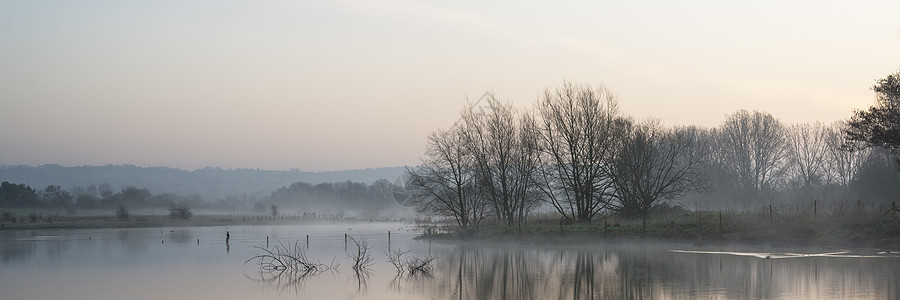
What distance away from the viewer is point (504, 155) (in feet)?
225

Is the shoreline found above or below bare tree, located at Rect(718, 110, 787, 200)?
below

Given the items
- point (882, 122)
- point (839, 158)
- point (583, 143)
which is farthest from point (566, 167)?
point (839, 158)

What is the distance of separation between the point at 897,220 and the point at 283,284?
3093cm

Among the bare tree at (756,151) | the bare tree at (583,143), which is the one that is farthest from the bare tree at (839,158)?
the bare tree at (583,143)

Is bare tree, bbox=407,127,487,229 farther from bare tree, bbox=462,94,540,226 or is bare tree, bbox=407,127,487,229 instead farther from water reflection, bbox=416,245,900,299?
water reflection, bbox=416,245,900,299

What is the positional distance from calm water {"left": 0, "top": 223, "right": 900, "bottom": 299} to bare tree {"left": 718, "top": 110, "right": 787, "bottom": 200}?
53.4m

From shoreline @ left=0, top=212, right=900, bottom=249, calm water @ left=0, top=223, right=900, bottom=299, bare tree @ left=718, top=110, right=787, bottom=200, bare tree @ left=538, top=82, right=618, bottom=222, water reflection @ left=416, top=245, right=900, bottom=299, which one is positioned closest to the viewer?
water reflection @ left=416, top=245, right=900, bottom=299

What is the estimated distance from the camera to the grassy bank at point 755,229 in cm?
4085

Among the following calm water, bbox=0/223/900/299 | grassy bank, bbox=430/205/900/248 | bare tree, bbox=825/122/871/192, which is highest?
bare tree, bbox=825/122/871/192

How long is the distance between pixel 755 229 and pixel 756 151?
55216 mm

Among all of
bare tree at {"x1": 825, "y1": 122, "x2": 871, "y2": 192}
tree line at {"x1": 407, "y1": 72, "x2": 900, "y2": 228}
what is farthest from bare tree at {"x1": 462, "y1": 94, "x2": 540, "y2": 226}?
bare tree at {"x1": 825, "y1": 122, "x2": 871, "y2": 192}

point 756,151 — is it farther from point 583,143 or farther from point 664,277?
point 664,277

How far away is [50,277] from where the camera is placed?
3653 cm

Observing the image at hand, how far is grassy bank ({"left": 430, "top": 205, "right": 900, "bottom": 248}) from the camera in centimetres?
4085
